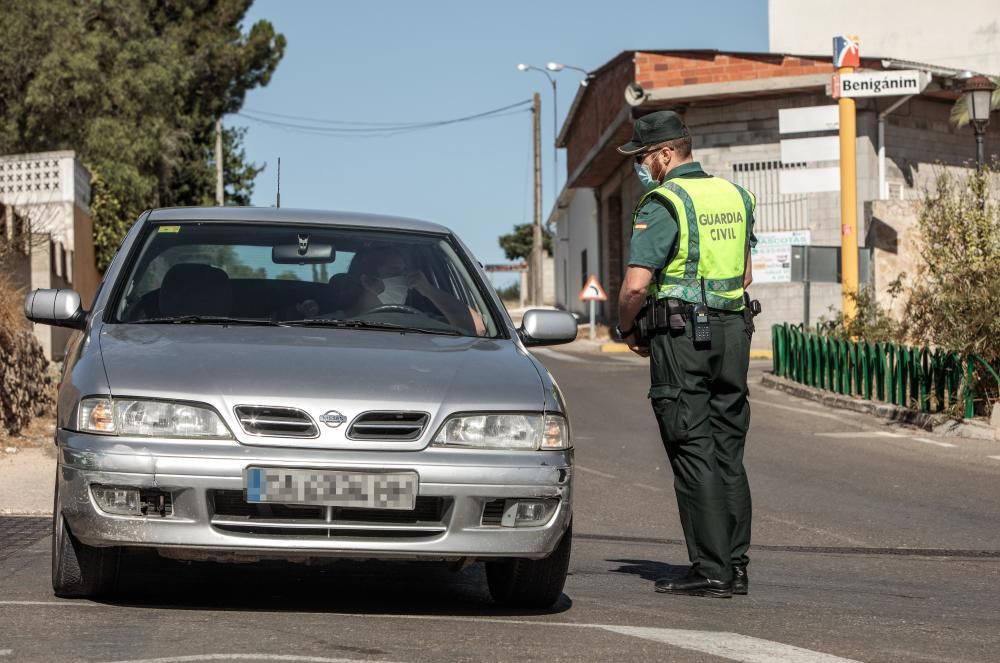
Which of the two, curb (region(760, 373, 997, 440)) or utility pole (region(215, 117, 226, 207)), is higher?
utility pole (region(215, 117, 226, 207))

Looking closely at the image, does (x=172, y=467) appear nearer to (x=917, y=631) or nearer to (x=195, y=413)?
(x=195, y=413)

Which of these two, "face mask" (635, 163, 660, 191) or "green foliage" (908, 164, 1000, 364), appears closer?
"face mask" (635, 163, 660, 191)

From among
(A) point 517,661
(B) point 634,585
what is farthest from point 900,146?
(A) point 517,661

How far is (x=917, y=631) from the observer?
550 cm

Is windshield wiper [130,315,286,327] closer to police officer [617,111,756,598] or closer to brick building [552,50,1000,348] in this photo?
police officer [617,111,756,598]

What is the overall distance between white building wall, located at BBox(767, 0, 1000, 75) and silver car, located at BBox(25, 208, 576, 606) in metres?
36.7

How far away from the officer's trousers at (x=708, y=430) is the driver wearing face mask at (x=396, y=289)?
786 mm

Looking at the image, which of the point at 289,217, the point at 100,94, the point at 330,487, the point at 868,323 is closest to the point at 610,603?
the point at 330,487

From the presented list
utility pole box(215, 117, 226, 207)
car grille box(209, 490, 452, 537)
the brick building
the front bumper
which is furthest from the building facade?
car grille box(209, 490, 452, 537)

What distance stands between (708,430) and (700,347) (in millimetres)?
332

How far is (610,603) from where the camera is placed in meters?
6.07

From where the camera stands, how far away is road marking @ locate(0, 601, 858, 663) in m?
4.63

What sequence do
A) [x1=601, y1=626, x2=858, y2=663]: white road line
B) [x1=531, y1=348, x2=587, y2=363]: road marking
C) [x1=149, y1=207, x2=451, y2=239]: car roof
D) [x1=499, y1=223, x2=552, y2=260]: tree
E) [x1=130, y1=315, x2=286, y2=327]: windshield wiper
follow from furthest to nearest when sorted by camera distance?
[x1=499, y1=223, x2=552, y2=260]: tree, [x1=531, y1=348, x2=587, y2=363]: road marking, [x1=149, y1=207, x2=451, y2=239]: car roof, [x1=130, y1=315, x2=286, y2=327]: windshield wiper, [x1=601, y1=626, x2=858, y2=663]: white road line

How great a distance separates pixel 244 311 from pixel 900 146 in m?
28.1
